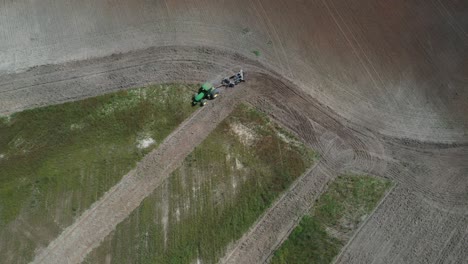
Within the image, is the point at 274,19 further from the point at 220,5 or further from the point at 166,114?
the point at 166,114

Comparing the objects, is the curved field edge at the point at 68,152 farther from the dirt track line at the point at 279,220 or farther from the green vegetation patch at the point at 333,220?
the green vegetation patch at the point at 333,220

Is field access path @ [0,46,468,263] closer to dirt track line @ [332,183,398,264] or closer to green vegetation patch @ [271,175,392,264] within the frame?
dirt track line @ [332,183,398,264]

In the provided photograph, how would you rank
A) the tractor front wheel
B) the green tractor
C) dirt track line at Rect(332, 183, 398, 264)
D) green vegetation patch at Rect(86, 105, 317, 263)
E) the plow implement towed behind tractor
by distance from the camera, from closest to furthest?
dirt track line at Rect(332, 183, 398, 264) < green vegetation patch at Rect(86, 105, 317, 263) < the green tractor < the plow implement towed behind tractor < the tractor front wheel

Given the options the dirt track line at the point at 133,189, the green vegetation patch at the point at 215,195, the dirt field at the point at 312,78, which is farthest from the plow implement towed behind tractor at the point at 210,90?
the green vegetation patch at the point at 215,195

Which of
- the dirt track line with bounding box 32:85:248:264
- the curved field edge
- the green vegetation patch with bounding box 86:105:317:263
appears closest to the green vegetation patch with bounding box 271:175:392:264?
the green vegetation patch with bounding box 86:105:317:263

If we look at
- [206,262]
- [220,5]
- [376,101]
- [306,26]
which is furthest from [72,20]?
[376,101]

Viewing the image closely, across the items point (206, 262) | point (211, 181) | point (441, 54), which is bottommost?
point (206, 262)
